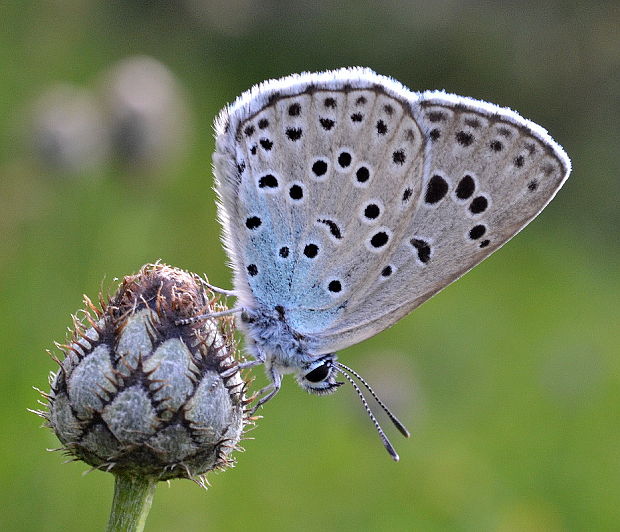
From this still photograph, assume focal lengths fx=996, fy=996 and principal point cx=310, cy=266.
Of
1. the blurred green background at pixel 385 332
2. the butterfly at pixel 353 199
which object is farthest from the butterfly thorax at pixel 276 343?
the blurred green background at pixel 385 332

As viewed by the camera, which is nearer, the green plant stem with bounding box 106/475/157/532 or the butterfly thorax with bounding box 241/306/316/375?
the green plant stem with bounding box 106/475/157/532

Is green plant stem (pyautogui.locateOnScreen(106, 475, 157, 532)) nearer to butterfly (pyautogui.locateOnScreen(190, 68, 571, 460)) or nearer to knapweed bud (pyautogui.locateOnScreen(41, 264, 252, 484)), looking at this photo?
knapweed bud (pyautogui.locateOnScreen(41, 264, 252, 484))

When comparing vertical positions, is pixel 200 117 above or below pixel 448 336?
above

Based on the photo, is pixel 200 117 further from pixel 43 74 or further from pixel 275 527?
pixel 275 527

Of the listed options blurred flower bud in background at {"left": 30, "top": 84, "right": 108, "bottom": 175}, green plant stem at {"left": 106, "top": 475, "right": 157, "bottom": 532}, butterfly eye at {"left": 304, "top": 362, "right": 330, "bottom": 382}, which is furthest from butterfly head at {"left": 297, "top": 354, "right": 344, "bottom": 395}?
blurred flower bud in background at {"left": 30, "top": 84, "right": 108, "bottom": 175}

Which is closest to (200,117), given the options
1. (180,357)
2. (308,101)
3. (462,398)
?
(462,398)
